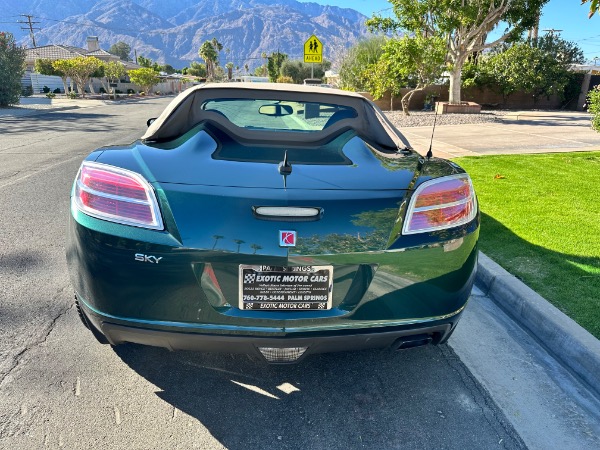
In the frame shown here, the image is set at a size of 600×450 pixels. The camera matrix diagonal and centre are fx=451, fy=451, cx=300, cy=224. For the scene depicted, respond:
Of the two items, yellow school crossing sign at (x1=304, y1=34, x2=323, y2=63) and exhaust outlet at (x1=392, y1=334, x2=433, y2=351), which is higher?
yellow school crossing sign at (x1=304, y1=34, x2=323, y2=63)

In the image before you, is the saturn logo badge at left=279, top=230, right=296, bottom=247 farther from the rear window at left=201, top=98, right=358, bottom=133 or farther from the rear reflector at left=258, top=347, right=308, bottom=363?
the rear window at left=201, top=98, right=358, bottom=133

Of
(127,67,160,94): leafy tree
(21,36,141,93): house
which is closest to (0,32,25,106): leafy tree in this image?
(21,36,141,93): house

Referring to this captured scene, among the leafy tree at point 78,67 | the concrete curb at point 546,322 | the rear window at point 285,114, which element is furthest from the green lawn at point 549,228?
the leafy tree at point 78,67

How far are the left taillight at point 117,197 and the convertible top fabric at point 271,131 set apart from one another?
67cm

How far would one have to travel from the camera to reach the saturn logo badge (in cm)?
182

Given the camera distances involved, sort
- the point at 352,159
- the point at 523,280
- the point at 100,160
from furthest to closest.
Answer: the point at 523,280
the point at 352,159
the point at 100,160

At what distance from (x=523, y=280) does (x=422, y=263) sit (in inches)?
78.7

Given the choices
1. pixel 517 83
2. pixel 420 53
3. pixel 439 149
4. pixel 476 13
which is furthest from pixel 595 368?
pixel 517 83

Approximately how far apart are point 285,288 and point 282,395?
2.48 ft

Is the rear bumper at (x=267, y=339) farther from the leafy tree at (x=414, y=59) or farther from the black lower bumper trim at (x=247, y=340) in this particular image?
the leafy tree at (x=414, y=59)

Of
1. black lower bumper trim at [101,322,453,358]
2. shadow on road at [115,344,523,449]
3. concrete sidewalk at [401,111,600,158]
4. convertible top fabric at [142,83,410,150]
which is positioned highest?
convertible top fabric at [142,83,410,150]

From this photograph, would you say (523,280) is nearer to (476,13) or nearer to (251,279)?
(251,279)

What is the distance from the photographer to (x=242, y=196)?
1865mm

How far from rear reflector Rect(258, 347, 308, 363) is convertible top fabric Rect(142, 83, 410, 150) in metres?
1.25
